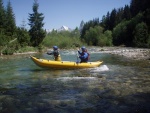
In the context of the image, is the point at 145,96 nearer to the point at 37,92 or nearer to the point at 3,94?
the point at 37,92

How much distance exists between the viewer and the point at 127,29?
79.9 metres

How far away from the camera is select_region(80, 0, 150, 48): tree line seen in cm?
6726

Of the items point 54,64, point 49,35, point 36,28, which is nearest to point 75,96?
point 54,64

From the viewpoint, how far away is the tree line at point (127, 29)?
67262 mm

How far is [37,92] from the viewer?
421 inches

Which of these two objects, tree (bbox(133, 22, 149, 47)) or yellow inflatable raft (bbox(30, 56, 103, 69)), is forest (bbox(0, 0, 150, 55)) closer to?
tree (bbox(133, 22, 149, 47))

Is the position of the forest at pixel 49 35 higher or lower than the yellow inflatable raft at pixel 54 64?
higher

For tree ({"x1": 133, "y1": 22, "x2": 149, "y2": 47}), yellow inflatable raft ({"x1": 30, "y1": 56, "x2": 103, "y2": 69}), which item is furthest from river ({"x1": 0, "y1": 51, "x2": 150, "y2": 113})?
tree ({"x1": 133, "y1": 22, "x2": 149, "y2": 47})

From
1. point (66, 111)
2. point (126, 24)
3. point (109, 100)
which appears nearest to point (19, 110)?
point (66, 111)

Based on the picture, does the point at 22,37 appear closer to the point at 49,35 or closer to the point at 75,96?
the point at 49,35

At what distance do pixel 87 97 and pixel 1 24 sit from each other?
5380cm

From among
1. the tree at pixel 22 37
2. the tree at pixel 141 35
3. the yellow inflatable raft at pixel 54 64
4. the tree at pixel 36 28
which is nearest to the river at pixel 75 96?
the yellow inflatable raft at pixel 54 64

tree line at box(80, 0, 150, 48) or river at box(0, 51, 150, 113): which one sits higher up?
tree line at box(80, 0, 150, 48)

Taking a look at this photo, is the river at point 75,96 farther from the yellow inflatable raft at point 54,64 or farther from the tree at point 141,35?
the tree at point 141,35
